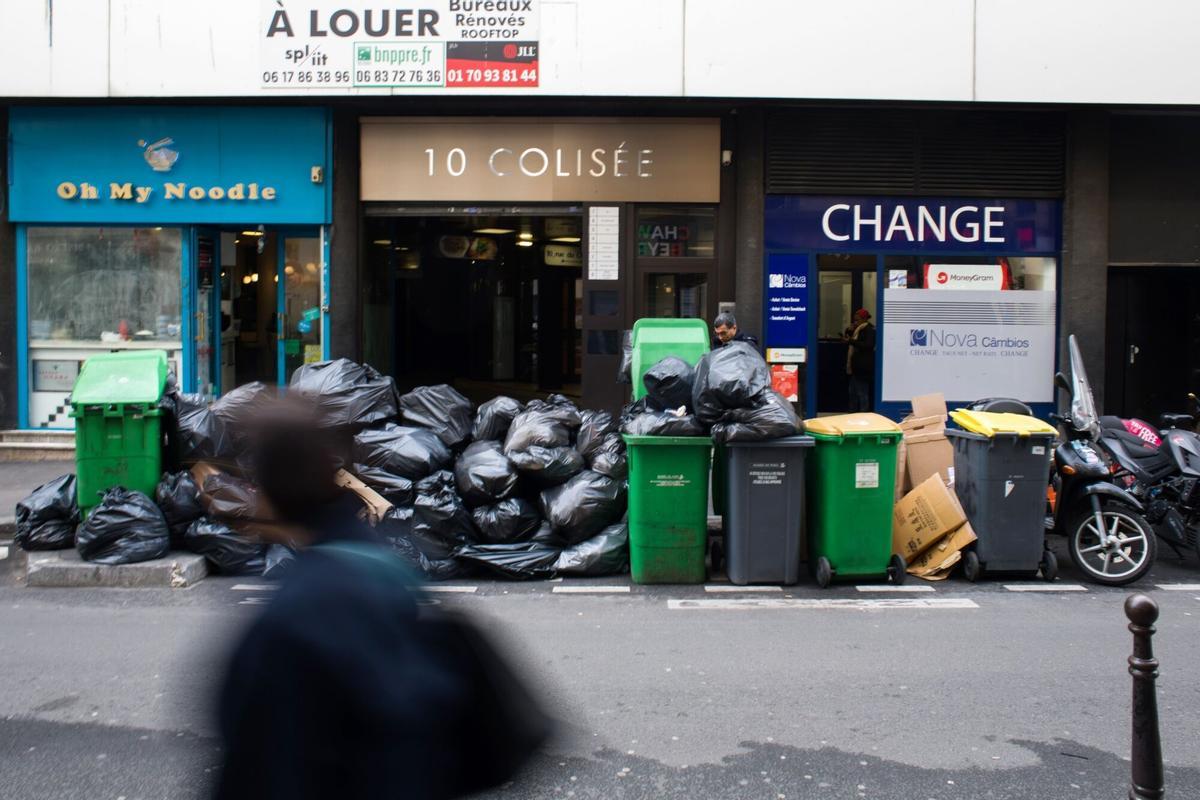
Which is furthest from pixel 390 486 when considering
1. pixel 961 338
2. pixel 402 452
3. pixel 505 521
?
pixel 961 338

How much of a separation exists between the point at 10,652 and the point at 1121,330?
12.1m

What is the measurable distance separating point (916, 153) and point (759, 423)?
6437 millimetres

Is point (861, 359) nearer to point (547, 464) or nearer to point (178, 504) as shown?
point (547, 464)

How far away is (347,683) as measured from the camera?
76.9 inches

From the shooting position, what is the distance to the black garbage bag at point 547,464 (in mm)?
8117

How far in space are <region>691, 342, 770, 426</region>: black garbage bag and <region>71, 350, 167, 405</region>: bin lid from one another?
405cm

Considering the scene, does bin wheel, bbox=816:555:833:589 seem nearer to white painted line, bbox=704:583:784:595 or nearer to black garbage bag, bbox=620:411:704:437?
white painted line, bbox=704:583:784:595

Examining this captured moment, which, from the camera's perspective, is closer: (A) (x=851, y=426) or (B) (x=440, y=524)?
(A) (x=851, y=426)

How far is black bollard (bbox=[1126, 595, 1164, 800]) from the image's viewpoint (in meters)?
3.48

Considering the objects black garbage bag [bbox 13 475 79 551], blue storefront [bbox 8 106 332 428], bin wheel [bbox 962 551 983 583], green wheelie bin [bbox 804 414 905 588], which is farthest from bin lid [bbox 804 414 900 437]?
blue storefront [bbox 8 106 332 428]

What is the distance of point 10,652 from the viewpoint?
616 cm

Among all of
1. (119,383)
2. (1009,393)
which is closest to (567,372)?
(1009,393)

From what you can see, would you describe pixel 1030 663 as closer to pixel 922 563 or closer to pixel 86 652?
pixel 922 563

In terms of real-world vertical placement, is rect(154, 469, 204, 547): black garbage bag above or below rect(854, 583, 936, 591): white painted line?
above
